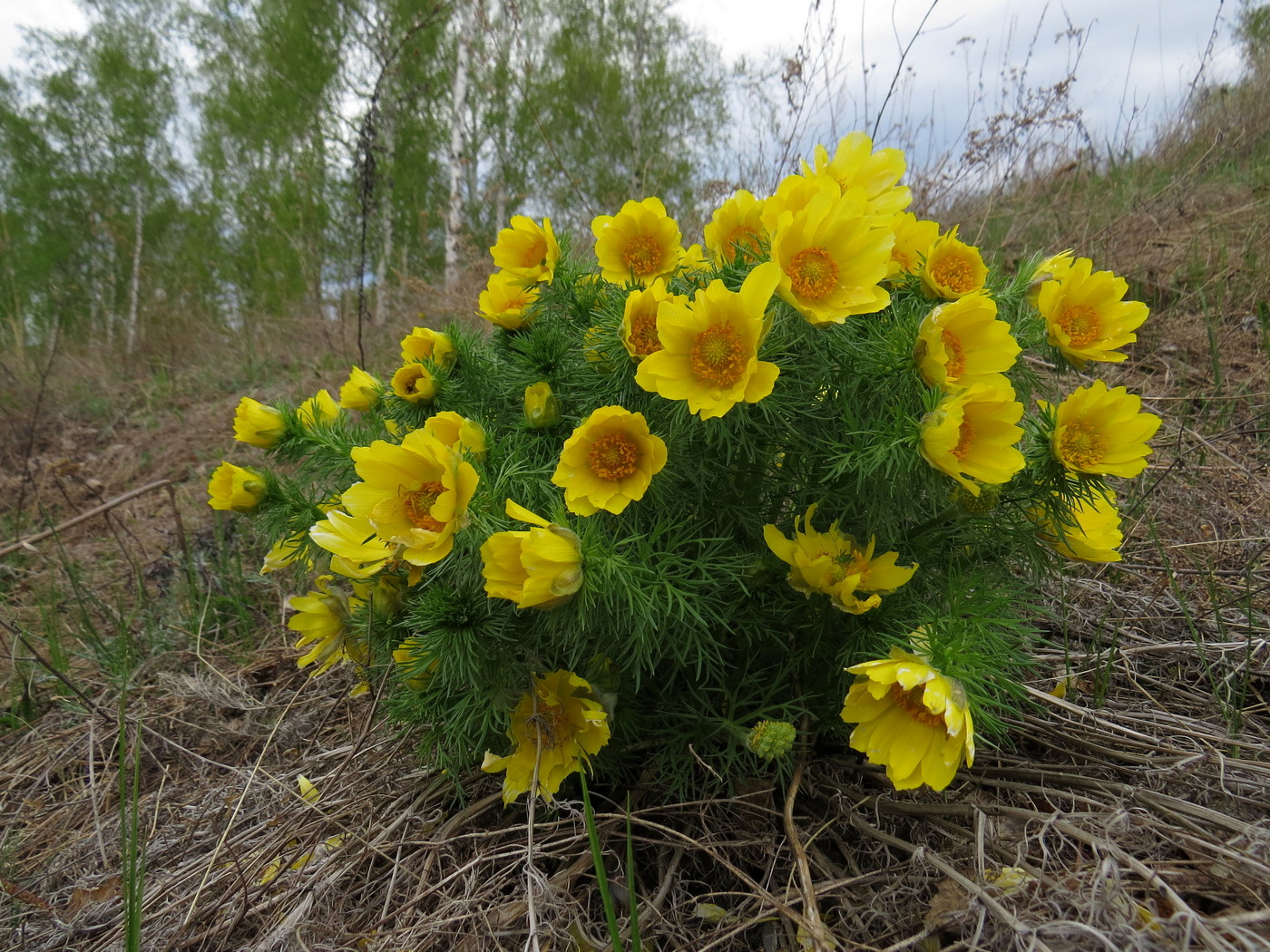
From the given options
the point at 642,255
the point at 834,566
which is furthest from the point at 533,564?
the point at 642,255

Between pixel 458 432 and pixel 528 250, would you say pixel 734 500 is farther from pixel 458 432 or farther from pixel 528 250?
pixel 528 250

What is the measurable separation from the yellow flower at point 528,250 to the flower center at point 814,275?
21.7 inches

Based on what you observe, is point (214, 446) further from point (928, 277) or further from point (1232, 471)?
point (1232, 471)

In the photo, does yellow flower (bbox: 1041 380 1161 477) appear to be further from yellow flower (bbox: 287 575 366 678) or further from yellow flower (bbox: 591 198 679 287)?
yellow flower (bbox: 287 575 366 678)

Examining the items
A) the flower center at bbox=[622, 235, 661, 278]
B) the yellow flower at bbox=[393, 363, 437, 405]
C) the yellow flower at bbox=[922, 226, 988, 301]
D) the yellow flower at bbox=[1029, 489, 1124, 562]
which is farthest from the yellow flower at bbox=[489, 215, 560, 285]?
A: the yellow flower at bbox=[1029, 489, 1124, 562]

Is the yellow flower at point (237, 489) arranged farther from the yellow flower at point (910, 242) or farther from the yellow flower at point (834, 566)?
the yellow flower at point (910, 242)

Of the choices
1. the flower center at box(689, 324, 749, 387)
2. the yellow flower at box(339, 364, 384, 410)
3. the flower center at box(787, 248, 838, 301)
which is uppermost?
the flower center at box(787, 248, 838, 301)

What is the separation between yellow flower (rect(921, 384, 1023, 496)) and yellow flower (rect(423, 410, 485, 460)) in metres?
0.69

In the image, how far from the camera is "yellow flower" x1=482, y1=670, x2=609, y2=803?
119 cm

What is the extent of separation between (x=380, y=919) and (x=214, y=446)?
4.54 meters

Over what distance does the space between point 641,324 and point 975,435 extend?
506 millimetres

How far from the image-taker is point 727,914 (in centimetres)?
113

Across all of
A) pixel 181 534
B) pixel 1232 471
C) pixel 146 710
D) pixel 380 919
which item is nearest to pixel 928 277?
pixel 380 919

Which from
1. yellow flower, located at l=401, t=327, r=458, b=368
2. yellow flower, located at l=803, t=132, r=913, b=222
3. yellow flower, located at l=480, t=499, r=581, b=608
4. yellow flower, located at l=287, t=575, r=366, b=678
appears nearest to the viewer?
yellow flower, located at l=480, t=499, r=581, b=608
